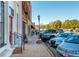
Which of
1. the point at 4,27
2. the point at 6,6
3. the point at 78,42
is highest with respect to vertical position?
the point at 6,6

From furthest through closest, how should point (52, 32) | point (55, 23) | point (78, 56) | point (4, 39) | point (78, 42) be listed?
point (55, 23) < point (52, 32) < point (4, 39) < point (78, 42) < point (78, 56)

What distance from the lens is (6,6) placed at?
10.1 m

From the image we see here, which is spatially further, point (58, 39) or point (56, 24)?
point (56, 24)

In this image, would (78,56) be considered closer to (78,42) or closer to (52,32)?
(78,42)

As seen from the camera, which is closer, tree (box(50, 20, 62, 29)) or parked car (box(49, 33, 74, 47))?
parked car (box(49, 33, 74, 47))

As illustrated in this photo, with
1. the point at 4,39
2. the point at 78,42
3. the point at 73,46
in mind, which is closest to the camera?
the point at 73,46

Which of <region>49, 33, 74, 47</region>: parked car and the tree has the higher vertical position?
the tree

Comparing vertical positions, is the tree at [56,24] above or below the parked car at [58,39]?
above

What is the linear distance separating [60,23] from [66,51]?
77458 millimetres

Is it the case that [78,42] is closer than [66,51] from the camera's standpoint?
No

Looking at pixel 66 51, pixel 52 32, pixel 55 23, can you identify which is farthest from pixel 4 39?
pixel 55 23

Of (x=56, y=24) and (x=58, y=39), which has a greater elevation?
(x=56, y=24)

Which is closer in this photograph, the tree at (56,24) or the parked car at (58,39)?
the parked car at (58,39)

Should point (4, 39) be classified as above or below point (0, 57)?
above
